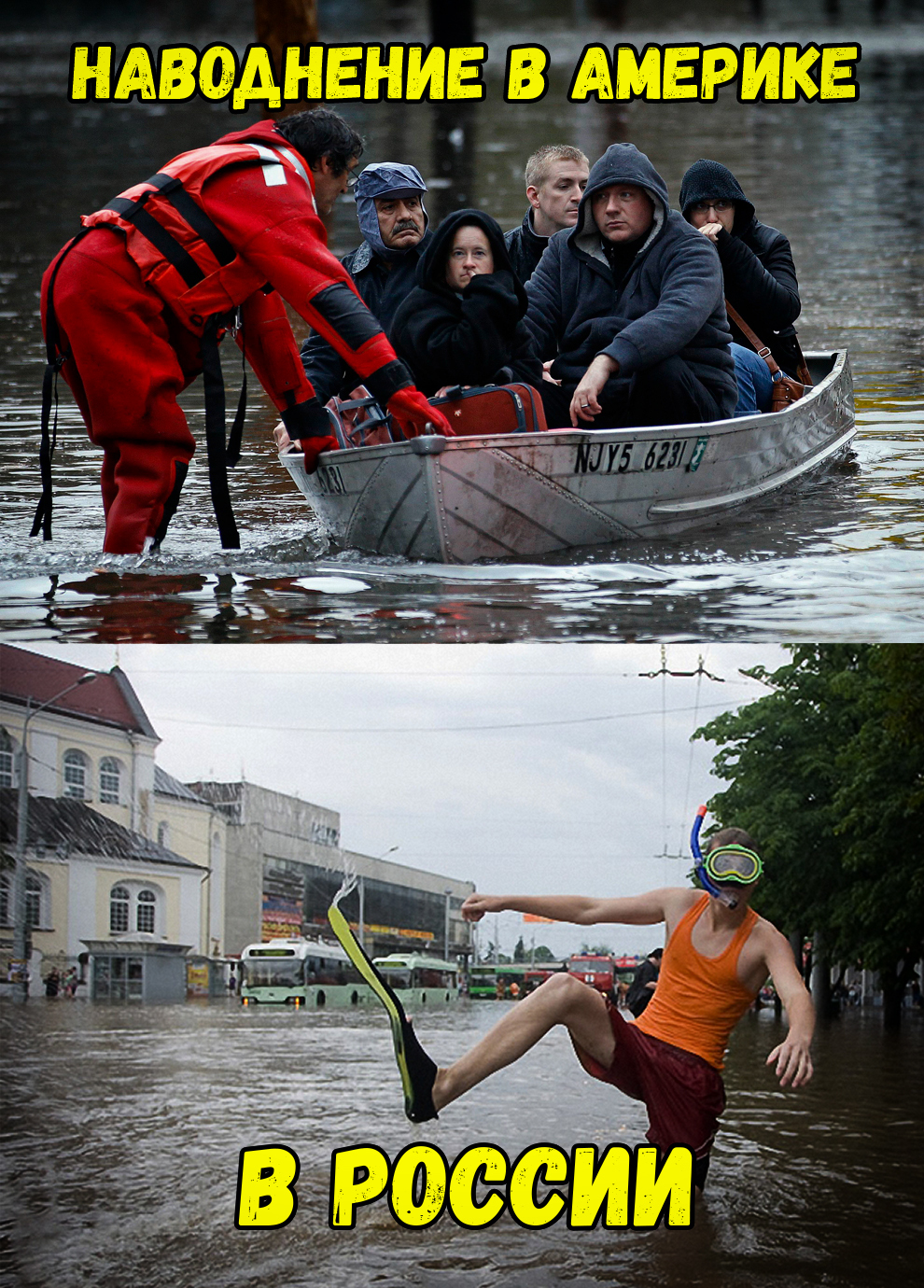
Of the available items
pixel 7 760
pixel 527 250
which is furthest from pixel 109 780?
pixel 527 250

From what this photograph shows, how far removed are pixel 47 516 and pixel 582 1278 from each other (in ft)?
14.3

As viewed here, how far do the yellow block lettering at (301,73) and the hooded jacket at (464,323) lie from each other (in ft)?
39.6

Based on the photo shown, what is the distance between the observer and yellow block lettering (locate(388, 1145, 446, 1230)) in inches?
203

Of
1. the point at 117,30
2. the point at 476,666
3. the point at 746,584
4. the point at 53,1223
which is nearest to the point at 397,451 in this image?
the point at 746,584

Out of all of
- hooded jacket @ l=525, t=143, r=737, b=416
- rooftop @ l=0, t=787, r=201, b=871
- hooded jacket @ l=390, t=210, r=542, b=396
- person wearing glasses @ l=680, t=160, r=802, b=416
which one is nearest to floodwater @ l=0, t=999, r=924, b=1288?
rooftop @ l=0, t=787, r=201, b=871

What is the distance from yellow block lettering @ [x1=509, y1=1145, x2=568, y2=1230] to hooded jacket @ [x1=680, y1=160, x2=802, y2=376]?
225 inches

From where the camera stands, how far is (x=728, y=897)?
208 inches

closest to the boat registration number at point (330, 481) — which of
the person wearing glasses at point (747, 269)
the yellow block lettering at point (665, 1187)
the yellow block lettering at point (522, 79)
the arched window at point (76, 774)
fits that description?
the person wearing glasses at point (747, 269)

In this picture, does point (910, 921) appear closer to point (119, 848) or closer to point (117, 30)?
point (119, 848)

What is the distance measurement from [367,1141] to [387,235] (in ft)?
13.8

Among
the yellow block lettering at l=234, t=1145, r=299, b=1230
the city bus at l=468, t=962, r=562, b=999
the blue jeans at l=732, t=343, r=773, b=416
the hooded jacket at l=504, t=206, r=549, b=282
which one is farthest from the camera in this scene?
the blue jeans at l=732, t=343, r=773, b=416

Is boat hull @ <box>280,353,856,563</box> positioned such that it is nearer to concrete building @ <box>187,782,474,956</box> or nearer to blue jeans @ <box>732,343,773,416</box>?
blue jeans @ <box>732,343,773,416</box>

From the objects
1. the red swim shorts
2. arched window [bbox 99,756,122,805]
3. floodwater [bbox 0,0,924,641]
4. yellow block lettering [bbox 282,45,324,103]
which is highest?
yellow block lettering [bbox 282,45,324,103]

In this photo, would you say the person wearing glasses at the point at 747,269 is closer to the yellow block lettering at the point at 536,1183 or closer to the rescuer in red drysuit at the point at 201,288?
the rescuer in red drysuit at the point at 201,288
